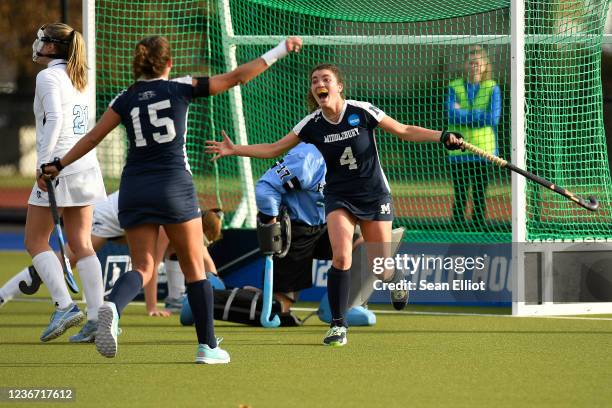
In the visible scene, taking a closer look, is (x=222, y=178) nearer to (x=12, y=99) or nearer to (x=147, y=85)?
(x=147, y=85)

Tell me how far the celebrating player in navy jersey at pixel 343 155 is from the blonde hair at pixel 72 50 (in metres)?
0.92

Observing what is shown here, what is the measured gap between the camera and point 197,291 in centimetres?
618

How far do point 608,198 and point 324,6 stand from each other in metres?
2.88

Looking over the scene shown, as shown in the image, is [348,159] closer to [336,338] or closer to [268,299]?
[336,338]

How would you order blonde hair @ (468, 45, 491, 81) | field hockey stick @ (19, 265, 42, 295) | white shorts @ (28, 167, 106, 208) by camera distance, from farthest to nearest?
blonde hair @ (468, 45, 491, 81) → field hockey stick @ (19, 265, 42, 295) → white shorts @ (28, 167, 106, 208)

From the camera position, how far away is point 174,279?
925 cm

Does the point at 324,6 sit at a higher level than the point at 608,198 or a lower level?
higher

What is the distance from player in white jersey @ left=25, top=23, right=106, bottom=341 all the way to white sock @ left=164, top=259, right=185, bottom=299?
75.2 inches

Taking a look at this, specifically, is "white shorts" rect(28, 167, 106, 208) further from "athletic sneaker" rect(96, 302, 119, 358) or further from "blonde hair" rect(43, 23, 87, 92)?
"athletic sneaker" rect(96, 302, 119, 358)

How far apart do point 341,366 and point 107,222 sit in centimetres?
315

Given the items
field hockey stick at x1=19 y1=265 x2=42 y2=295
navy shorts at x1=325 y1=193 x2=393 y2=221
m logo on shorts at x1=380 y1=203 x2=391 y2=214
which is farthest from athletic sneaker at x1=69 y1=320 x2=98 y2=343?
m logo on shorts at x1=380 y1=203 x2=391 y2=214

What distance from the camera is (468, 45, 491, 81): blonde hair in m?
9.79

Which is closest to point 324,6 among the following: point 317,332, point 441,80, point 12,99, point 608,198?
point 441,80

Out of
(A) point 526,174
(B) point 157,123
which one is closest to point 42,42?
(B) point 157,123
